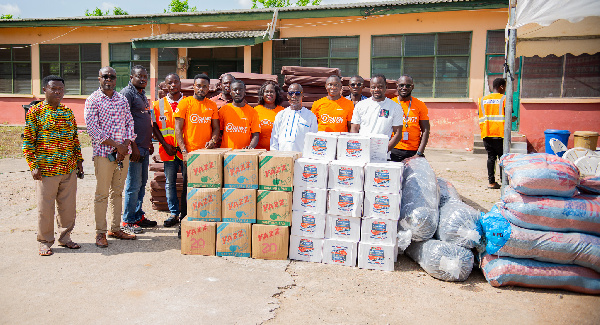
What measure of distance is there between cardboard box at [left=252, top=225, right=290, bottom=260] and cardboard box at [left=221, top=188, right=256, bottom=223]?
0.15 meters

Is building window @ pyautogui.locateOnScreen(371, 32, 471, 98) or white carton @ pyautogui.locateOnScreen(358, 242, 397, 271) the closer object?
white carton @ pyautogui.locateOnScreen(358, 242, 397, 271)

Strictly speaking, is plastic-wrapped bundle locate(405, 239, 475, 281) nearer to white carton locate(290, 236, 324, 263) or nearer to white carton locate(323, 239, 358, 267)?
white carton locate(323, 239, 358, 267)

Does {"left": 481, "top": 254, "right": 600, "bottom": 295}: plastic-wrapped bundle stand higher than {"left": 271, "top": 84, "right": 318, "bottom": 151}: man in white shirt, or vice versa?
{"left": 271, "top": 84, "right": 318, "bottom": 151}: man in white shirt

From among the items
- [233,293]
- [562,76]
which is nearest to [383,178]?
[233,293]

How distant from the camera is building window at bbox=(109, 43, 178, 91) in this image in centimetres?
1580

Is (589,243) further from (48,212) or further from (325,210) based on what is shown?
(48,212)

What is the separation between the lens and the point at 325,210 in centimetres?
462

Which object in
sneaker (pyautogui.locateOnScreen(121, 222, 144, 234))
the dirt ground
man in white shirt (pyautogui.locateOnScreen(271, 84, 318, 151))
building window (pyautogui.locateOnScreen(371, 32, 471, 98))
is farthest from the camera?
building window (pyautogui.locateOnScreen(371, 32, 471, 98))

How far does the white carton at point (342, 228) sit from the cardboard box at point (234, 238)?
2.79ft

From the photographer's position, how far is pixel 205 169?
15.5 ft

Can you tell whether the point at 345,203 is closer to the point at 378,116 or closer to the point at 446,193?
the point at 378,116

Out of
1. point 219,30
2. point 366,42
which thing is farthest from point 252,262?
point 219,30

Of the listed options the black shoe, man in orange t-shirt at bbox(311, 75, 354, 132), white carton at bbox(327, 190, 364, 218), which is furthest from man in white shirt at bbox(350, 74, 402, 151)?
the black shoe

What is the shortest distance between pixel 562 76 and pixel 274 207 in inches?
424
